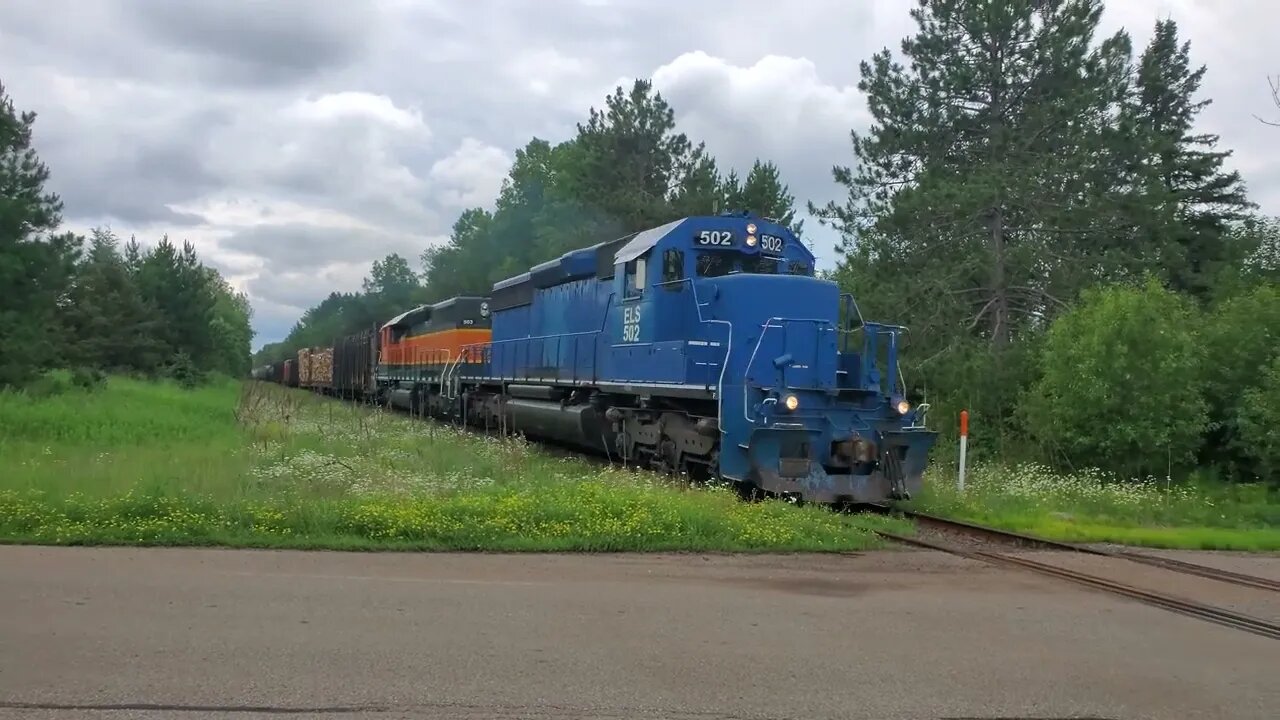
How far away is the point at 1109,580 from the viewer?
28.9 feet

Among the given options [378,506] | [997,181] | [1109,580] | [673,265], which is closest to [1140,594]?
[1109,580]

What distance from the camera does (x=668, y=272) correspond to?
1472 centimetres

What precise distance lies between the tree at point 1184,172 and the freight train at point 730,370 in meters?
15.6

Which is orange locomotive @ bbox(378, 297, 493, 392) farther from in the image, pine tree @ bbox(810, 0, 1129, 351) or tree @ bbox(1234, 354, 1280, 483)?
tree @ bbox(1234, 354, 1280, 483)

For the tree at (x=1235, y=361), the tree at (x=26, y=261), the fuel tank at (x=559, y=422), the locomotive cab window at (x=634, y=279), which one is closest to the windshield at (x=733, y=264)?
the locomotive cab window at (x=634, y=279)

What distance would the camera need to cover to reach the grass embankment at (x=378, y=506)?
934 cm

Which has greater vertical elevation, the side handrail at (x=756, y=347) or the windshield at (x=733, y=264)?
the windshield at (x=733, y=264)

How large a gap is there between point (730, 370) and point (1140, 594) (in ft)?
19.2

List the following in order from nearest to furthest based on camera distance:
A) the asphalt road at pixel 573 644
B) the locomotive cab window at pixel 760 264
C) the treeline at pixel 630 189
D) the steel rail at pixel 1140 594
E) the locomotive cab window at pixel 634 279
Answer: the asphalt road at pixel 573 644 → the steel rail at pixel 1140 594 → the locomotive cab window at pixel 760 264 → the locomotive cab window at pixel 634 279 → the treeline at pixel 630 189

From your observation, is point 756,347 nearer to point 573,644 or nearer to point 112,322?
point 573,644

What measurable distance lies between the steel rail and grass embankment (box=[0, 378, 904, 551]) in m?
1.03

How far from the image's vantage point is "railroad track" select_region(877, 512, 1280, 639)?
7.43 metres

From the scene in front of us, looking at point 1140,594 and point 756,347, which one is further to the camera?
point 756,347

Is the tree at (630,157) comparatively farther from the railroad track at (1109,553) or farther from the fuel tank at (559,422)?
the railroad track at (1109,553)
